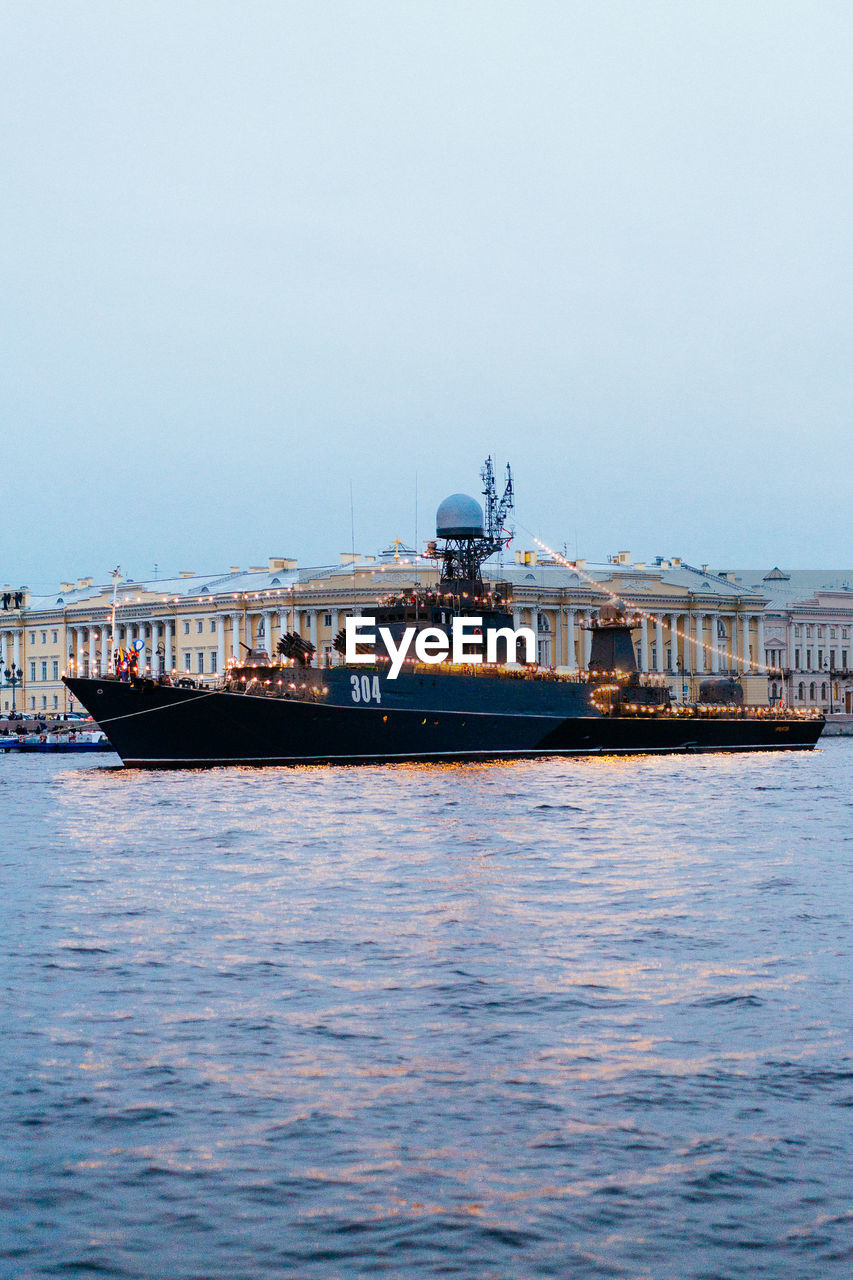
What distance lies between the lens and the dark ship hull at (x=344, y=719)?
59.9 metres

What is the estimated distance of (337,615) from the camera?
136m

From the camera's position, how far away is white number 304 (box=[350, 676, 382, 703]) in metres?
62.0

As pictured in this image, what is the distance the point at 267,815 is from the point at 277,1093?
2611 cm

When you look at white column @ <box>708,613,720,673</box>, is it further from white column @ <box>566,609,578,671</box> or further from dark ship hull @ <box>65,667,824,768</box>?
A: dark ship hull @ <box>65,667,824,768</box>

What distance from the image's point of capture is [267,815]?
38.2 metres

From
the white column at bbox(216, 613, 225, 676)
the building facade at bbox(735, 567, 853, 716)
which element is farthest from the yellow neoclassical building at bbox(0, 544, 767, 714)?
the building facade at bbox(735, 567, 853, 716)

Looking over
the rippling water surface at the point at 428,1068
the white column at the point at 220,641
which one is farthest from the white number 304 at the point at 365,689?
the white column at the point at 220,641

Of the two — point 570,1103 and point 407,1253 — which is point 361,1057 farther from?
point 407,1253

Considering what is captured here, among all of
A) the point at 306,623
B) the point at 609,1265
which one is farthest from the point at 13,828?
the point at 306,623

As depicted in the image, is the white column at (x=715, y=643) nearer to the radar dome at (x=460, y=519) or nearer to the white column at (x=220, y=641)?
the white column at (x=220, y=641)

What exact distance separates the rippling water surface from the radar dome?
1838 inches

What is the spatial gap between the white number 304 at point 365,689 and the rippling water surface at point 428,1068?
33.9m

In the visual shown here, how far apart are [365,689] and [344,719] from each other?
170 centimetres

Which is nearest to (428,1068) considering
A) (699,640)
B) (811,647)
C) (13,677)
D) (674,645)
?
(674,645)
